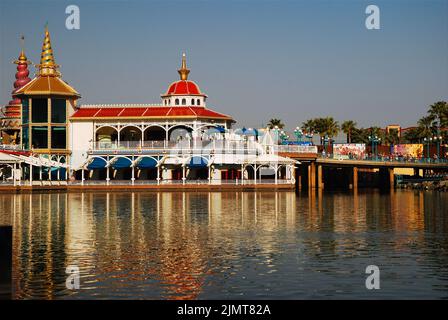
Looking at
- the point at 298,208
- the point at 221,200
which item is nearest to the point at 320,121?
the point at 221,200

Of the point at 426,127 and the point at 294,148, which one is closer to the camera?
the point at 294,148

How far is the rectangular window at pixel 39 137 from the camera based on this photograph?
302 ft

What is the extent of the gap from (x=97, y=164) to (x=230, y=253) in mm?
62165

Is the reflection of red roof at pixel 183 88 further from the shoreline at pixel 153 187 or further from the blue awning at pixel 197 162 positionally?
the shoreline at pixel 153 187

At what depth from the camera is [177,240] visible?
33562 millimetres

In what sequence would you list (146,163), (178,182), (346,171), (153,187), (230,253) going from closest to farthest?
1. (230,253)
2. (153,187)
3. (178,182)
4. (146,163)
5. (346,171)

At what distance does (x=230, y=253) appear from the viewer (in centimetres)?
2914

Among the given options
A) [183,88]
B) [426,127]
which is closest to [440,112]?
[426,127]

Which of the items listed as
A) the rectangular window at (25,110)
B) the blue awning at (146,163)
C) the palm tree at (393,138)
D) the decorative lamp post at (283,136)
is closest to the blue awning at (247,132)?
the decorative lamp post at (283,136)

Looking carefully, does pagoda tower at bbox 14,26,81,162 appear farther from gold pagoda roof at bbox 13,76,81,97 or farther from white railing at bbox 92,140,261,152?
white railing at bbox 92,140,261,152

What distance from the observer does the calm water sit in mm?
22062

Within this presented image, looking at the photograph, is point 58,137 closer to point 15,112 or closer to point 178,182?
point 178,182
